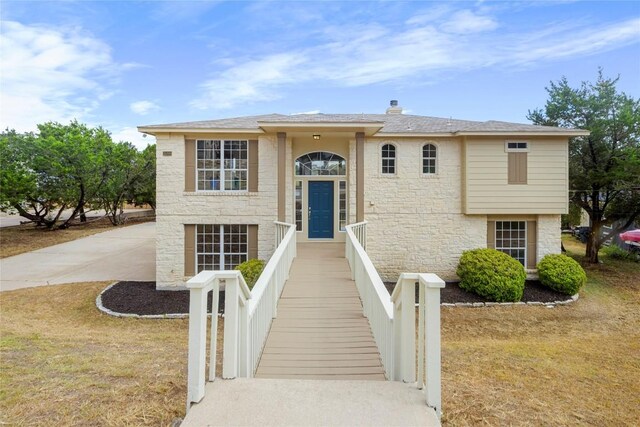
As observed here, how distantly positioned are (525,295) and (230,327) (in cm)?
1114

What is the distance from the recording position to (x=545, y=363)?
585 cm

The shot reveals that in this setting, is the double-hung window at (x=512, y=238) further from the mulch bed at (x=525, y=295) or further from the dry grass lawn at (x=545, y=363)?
the dry grass lawn at (x=545, y=363)

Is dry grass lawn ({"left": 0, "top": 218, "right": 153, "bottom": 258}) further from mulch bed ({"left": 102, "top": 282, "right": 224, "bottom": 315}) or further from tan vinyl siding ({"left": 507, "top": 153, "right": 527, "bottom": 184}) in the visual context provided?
tan vinyl siding ({"left": 507, "top": 153, "right": 527, "bottom": 184})

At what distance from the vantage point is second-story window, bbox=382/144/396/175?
1210cm

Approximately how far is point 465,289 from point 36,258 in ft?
60.1

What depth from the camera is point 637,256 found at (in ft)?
56.7

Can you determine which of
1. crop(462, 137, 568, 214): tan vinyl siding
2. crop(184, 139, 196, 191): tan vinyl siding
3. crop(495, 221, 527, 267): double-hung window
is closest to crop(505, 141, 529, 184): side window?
crop(462, 137, 568, 214): tan vinyl siding

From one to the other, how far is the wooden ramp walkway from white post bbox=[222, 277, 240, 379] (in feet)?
2.75

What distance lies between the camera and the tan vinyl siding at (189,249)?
11664 millimetres

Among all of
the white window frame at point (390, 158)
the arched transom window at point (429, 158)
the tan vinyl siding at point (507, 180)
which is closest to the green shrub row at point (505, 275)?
the tan vinyl siding at point (507, 180)

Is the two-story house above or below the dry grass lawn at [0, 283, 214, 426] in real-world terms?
above

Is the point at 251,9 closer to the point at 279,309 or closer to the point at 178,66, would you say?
the point at 178,66

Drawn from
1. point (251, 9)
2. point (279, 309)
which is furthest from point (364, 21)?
point (279, 309)

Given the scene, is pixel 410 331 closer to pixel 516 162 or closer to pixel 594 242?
pixel 516 162
